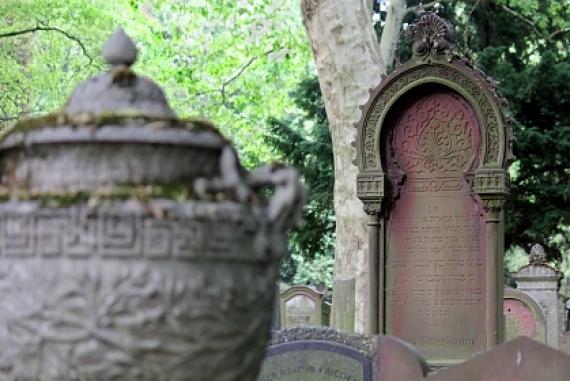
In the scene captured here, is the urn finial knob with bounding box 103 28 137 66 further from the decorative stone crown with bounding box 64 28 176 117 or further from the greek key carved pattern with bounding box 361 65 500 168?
the greek key carved pattern with bounding box 361 65 500 168

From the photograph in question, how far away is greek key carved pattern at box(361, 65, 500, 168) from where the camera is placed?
1269 centimetres

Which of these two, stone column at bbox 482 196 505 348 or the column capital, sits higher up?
the column capital

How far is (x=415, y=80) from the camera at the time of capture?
13.1 metres

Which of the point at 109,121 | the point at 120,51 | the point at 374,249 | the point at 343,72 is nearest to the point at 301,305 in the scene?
the point at 343,72

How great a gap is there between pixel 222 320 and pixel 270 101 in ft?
78.3

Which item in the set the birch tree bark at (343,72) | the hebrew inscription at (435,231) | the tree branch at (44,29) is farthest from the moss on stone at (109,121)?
the tree branch at (44,29)

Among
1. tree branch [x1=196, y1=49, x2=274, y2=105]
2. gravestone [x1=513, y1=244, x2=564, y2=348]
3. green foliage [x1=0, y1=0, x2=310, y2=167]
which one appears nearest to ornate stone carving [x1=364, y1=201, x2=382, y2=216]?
gravestone [x1=513, y1=244, x2=564, y2=348]

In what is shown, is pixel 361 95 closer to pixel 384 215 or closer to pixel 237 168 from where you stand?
pixel 384 215

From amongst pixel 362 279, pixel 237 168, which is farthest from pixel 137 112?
pixel 362 279

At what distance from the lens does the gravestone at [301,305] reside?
63.4 ft

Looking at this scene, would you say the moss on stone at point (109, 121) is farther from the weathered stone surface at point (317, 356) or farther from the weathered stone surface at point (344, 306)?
the weathered stone surface at point (344, 306)

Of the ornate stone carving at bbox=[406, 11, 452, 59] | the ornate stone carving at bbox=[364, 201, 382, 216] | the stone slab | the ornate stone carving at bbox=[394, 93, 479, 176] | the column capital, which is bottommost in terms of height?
the stone slab

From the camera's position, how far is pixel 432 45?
13.0m

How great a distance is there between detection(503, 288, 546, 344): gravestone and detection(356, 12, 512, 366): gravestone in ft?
15.5
